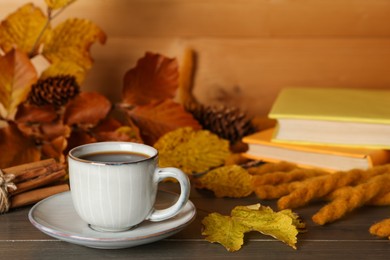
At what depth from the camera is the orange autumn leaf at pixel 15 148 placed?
95 centimetres

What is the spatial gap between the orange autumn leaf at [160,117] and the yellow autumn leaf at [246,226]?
0.38 metres

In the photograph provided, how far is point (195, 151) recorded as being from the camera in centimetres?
104

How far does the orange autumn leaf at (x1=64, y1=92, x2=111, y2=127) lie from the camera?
1.05 meters

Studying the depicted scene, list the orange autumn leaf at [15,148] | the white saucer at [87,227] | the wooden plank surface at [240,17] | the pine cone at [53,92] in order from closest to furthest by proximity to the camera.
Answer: the white saucer at [87,227] < the orange autumn leaf at [15,148] < the pine cone at [53,92] < the wooden plank surface at [240,17]

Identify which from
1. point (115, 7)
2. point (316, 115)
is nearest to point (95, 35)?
point (115, 7)

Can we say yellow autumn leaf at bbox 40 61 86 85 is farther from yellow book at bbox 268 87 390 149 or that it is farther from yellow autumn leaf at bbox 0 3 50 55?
yellow book at bbox 268 87 390 149

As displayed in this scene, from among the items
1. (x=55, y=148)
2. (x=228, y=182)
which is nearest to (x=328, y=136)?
(x=228, y=182)

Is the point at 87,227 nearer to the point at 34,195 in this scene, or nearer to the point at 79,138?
the point at 34,195

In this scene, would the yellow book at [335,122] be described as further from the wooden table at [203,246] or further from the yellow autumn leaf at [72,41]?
the yellow autumn leaf at [72,41]

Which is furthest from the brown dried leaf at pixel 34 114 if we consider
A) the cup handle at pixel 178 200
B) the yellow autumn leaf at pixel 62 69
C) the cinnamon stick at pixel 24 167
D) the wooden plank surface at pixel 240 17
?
the cup handle at pixel 178 200

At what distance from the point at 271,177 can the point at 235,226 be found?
0.18 meters

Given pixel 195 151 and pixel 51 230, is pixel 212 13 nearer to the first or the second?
pixel 195 151

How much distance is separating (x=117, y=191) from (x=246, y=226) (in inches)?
6.4

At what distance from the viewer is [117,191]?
0.66 metres
